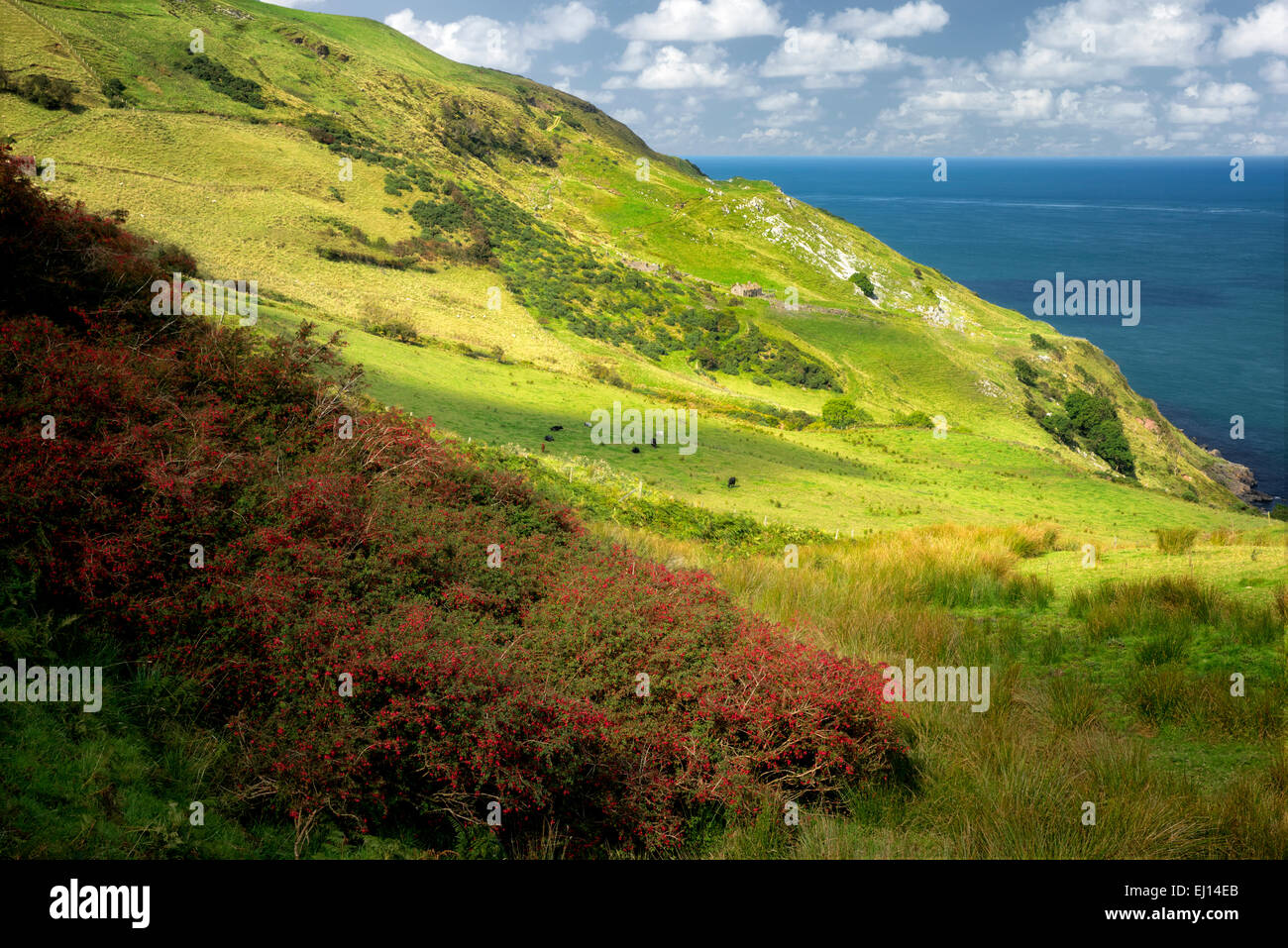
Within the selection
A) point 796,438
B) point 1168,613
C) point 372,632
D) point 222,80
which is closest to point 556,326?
point 796,438

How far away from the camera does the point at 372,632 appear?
5242mm

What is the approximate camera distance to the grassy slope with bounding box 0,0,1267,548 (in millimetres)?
24984

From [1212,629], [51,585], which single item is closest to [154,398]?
[51,585]

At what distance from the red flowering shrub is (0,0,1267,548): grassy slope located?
1194cm

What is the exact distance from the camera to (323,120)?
66.2 meters

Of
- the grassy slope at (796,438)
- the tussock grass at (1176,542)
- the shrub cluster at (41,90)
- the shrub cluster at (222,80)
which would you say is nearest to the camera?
the grassy slope at (796,438)

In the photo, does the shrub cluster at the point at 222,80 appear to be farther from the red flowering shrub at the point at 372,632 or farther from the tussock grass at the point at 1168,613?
the tussock grass at the point at 1168,613

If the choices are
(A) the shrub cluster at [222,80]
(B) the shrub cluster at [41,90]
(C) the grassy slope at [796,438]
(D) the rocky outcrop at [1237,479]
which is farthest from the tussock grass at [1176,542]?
(A) the shrub cluster at [222,80]

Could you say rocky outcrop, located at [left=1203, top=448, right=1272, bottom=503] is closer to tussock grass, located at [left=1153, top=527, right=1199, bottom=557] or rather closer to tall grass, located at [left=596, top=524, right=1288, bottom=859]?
tussock grass, located at [left=1153, top=527, right=1199, bottom=557]

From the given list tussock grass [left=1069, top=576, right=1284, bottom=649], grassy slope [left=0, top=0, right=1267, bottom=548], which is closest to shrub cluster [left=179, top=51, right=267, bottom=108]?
grassy slope [left=0, top=0, right=1267, bottom=548]

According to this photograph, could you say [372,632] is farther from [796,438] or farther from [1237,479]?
[1237,479]

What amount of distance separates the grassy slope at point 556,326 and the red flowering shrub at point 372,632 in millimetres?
11941

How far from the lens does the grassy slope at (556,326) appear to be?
24984mm

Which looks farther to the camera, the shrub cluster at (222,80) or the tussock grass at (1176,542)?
the shrub cluster at (222,80)
